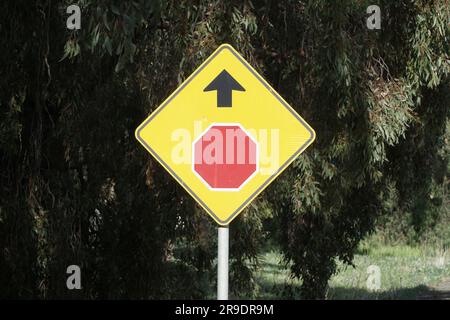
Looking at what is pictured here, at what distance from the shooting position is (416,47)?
11078mm

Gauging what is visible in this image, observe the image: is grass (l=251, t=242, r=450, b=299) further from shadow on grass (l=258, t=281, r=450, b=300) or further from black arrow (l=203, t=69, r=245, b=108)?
black arrow (l=203, t=69, r=245, b=108)

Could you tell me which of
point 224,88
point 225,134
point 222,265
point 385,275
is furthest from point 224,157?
point 385,275

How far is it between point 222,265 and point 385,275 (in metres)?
23.2

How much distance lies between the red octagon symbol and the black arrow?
0.49 ft

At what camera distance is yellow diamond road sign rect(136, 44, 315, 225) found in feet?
21.5

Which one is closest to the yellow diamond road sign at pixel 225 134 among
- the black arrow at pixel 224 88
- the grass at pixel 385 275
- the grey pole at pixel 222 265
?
the black arrow at pixel 224 88

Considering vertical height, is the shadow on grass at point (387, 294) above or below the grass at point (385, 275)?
below

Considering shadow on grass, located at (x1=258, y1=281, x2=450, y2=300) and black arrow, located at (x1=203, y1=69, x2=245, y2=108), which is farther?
shadow on grass, located at (x1=258, y1=281, x2=450, y2=300)

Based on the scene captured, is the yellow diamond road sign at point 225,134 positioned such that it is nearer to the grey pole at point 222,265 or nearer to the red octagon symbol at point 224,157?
the red octagon symbol at point 224,157

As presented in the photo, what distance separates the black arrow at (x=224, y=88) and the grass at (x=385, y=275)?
445 inches

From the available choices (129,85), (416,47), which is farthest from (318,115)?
(129,85)

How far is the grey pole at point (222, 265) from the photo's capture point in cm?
628

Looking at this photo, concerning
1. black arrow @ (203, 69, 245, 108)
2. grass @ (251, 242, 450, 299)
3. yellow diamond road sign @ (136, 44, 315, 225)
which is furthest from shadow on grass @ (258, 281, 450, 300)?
black arrow @ (203, 69, 245, 108)
